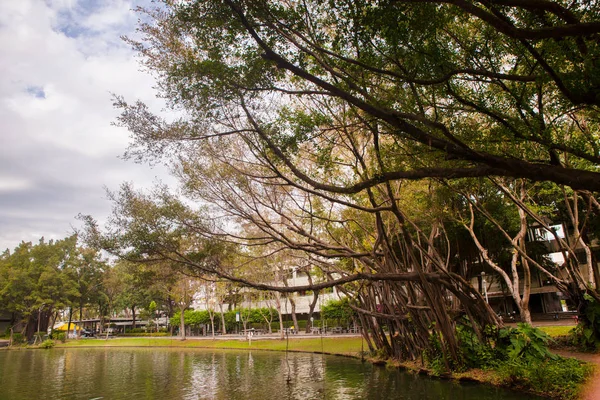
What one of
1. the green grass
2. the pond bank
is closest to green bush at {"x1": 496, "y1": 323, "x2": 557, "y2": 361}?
the pond bank

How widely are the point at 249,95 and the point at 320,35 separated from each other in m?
1.92

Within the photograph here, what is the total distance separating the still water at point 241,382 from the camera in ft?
38.9

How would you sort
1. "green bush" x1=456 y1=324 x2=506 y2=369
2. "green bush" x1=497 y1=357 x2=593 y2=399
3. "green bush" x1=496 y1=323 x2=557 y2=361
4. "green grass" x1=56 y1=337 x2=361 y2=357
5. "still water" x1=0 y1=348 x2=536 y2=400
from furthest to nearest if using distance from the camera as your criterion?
1. "green grass" x1=56 y1=337 x2=361 y2=357
2. "green bush" x1=456 y1=324 x2=506 y2=369
3. "still water" x1=0 y1=348 x2=536 y2=400
4. "green bush" x1=496 y1=323 x2=557 y2=361
5. "green bush" x1=497 y1=357 x2=593 y2=399

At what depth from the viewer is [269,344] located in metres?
29.5

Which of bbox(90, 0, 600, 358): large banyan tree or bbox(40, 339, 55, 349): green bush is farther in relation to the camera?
bbox(40, 339, 55, 349): green bush

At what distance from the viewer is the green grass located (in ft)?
78.3

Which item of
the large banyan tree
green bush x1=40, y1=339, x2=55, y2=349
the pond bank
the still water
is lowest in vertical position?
the still water

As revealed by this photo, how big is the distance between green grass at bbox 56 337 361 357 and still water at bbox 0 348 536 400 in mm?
1926

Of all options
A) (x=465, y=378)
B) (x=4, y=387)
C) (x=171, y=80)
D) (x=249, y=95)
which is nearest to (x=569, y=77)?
(x=249, y=95)

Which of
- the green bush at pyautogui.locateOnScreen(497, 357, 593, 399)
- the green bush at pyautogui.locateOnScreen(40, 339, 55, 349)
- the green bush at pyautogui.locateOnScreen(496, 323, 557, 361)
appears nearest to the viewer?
the green bush at pyautogui.locateOnScreen(497, 357, 593, 399)

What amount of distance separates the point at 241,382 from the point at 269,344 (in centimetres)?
1489

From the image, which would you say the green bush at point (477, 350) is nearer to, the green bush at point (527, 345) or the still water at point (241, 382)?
the green bush at point (527, 345)

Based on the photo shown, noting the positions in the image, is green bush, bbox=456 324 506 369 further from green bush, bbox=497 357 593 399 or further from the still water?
green bush, bbox=497 357 593 399

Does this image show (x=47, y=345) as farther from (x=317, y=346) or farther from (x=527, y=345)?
(x=527, y=345)
